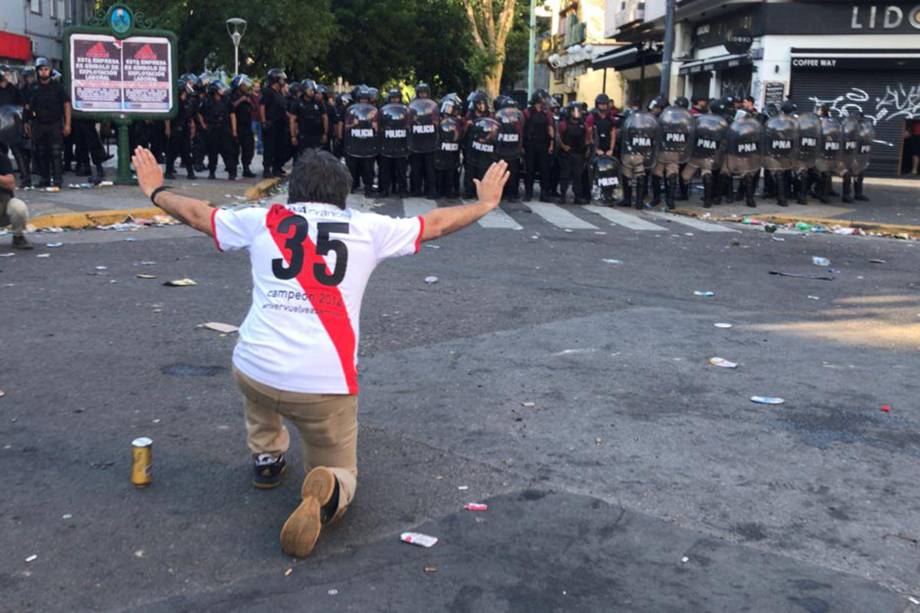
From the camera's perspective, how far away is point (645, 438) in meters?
5.27

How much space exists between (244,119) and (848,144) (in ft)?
34.3

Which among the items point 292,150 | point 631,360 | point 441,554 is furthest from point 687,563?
point 292,150

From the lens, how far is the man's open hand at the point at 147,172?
442cm

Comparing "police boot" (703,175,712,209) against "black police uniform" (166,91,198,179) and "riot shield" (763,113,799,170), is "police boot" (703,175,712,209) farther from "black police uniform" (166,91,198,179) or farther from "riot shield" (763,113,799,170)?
"black police uniform" (166,91,198,179)

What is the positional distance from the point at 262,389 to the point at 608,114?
1403 cm

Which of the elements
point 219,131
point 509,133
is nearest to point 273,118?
point 219,131

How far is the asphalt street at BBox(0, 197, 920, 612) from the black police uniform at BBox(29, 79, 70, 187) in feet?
21.0

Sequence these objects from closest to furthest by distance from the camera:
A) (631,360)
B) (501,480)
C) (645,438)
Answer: (501,480) → (645,438) → (631,360)

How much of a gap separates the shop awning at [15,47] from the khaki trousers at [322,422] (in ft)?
126

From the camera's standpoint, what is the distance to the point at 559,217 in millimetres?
15484

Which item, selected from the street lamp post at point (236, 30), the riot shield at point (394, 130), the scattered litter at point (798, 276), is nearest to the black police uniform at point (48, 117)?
the riot shield at point (394, 130)

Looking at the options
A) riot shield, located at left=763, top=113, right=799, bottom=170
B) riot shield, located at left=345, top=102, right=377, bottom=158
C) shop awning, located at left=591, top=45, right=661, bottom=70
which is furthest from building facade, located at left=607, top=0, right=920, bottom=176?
riot shield, located at left=345, top=102, right=377, bottom=158

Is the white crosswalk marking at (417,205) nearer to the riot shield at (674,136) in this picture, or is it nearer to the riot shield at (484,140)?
the riot shield at (484,140)

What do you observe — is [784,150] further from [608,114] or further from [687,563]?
[687,563]
